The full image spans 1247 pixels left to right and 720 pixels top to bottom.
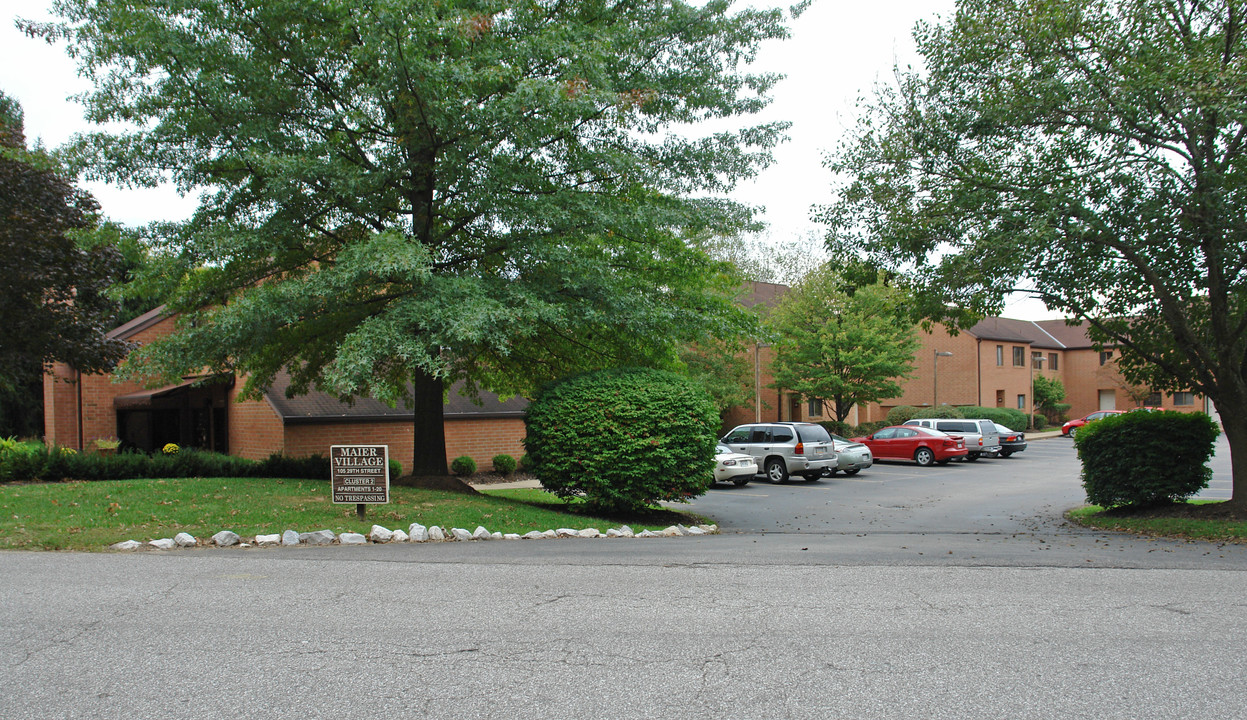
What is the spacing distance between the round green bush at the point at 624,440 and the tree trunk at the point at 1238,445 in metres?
8.02

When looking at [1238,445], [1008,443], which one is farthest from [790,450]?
[1008,443]

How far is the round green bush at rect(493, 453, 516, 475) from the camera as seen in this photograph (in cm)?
2448

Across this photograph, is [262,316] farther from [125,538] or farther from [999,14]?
[999,14]

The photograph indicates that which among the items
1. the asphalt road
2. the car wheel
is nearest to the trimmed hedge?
the asphalt road

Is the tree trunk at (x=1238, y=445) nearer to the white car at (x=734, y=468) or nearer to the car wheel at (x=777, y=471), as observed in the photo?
the white car at (x=734, y=468)

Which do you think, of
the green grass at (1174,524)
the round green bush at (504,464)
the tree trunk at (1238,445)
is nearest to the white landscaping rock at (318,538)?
the green grass at (1174,524)

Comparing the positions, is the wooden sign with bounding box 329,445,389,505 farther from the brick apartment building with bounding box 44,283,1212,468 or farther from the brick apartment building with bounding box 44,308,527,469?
the brick apartment building with bounding box 44,308,527,469

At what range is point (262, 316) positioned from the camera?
1144cm

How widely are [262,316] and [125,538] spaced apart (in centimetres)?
332

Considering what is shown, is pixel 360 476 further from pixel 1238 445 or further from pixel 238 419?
pixel 238 419

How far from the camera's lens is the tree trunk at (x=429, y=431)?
15.6 meters

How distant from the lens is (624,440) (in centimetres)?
1276

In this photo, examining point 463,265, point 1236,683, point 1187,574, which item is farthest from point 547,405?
point 1236,683

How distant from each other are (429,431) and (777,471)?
37.6 ft
